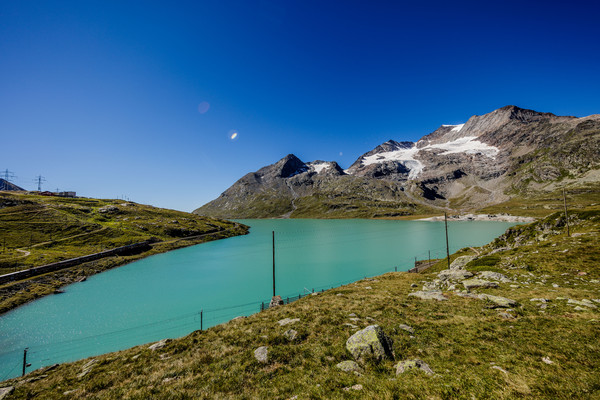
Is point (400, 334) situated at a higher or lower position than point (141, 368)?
higher

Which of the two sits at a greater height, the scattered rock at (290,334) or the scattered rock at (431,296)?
the scattered rock at (290,334)

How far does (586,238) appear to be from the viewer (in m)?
33.8

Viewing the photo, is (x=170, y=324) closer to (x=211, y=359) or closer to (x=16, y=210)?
(x=211, y=359)

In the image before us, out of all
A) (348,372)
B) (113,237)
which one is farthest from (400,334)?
(113,237)

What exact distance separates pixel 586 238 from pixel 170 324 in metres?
68.4

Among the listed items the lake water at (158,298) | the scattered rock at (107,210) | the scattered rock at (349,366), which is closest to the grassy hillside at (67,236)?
the scattered rock at (107,210)

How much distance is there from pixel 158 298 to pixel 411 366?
5694 cm

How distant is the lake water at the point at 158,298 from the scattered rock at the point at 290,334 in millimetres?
26526

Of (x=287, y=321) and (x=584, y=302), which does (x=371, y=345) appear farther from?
(x=584, y=302)

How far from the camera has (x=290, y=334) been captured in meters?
14.9

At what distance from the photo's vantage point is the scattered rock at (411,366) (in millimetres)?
9750

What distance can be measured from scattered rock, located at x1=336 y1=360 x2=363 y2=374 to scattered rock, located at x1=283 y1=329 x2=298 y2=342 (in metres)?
4.17

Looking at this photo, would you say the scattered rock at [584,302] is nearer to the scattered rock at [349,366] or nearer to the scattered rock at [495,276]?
the scattered rock at [495,276]

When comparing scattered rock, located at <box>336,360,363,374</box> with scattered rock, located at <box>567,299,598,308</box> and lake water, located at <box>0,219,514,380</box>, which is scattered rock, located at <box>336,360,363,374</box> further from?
lake water, located at <box>0,219,514,380</box>
